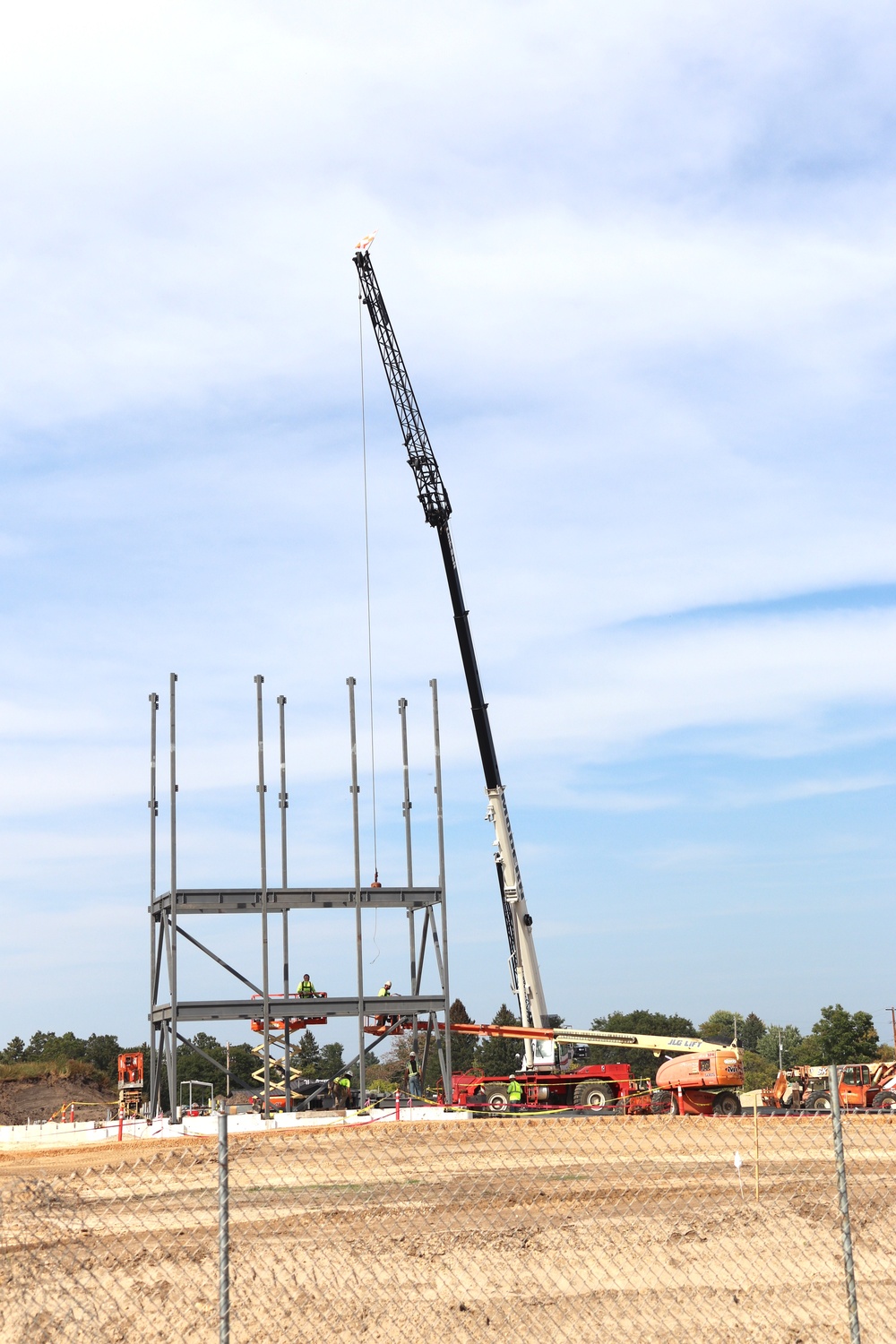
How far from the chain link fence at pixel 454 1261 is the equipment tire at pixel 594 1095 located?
722 inches

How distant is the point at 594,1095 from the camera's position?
36.8 m

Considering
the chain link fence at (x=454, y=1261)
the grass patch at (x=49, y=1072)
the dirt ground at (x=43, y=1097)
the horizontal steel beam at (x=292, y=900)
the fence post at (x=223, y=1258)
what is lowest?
the dirt ground at (x=43, y=1097)

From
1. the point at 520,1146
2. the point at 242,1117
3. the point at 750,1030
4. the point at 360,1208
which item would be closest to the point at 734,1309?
the point at 360,1208

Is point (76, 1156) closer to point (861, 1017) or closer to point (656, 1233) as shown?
point (656, 1233)

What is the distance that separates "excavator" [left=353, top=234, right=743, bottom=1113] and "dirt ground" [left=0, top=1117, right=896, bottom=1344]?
55.7ft

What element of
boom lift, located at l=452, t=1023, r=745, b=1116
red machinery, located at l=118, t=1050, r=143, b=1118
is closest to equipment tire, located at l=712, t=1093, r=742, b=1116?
boom lift, located at l=452, t=1023, r=745, b=1116

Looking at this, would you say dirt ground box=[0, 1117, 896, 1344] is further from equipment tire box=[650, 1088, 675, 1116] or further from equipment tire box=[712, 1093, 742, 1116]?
equipment tire box=[650, 1088, 675, 1116]

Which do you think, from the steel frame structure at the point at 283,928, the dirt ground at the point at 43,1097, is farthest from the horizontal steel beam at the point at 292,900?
the dirt ground at the point at 43,1097

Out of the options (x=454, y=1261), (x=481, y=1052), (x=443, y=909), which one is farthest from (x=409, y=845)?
(x=481, y=1052)

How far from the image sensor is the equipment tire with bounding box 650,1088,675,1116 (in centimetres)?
3544

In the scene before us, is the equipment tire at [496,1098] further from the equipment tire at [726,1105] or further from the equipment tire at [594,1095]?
the equipment tire at [726,1105]

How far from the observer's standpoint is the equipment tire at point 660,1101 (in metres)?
35.4

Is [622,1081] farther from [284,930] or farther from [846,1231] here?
[846,1231]

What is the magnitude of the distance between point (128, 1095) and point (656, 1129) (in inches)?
654
